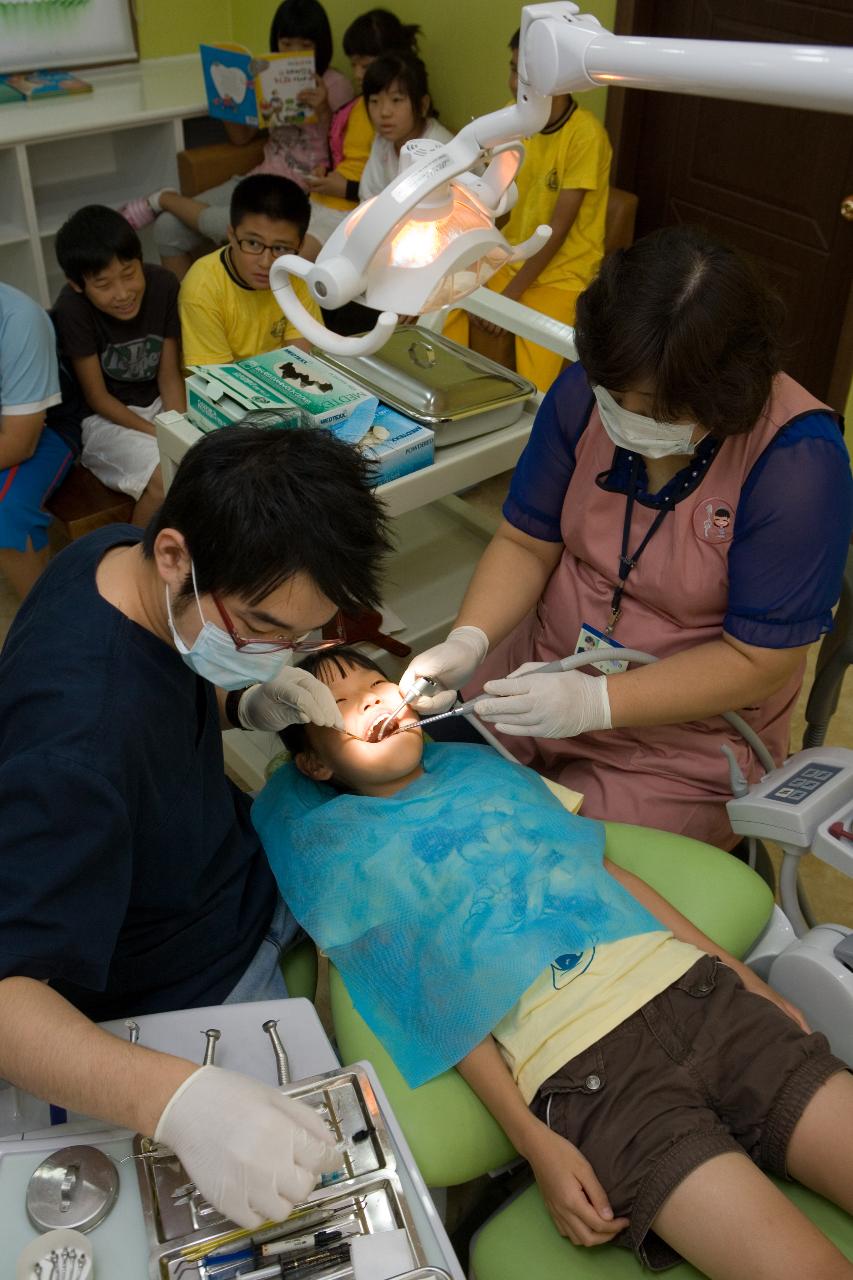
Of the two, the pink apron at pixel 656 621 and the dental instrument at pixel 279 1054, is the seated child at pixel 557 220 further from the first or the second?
the dental instrument at pixel 279 1054

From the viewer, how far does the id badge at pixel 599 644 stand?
69.5 inches

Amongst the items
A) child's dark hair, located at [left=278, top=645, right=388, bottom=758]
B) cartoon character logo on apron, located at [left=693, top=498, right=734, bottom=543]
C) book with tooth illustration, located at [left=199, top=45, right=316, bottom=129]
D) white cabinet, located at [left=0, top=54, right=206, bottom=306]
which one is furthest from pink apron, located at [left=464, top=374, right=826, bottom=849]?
white cabinet, located at [left=0, top=54, right=206, bottom=306]

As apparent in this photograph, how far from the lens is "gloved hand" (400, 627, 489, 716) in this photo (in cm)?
167

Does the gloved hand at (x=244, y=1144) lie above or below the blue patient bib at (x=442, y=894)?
above

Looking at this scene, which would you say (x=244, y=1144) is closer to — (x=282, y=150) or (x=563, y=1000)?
(x=563, y=1000)

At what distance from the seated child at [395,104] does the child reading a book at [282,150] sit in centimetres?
37

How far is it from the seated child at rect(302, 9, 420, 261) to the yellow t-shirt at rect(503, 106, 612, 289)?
0.73 meters

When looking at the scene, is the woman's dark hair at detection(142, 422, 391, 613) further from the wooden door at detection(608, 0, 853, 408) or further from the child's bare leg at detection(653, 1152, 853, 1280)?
the wooden door at detection(608, 0, 853, 408)

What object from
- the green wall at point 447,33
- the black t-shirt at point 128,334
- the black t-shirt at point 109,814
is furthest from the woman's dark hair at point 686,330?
the green wall at point 447,33

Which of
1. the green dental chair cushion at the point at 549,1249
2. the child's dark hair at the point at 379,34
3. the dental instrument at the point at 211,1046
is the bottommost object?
the green dental chair cushion at the point at 549,1249

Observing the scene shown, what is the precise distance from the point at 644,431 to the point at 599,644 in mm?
406

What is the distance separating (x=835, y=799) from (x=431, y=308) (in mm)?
854

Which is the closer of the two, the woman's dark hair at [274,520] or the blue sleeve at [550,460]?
the woman's dark hair at [274,520]

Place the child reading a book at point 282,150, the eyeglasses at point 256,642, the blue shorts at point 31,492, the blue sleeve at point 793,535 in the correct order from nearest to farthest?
the eyeglasses at point 256,642 → the blue sleeve at point 793,535 → the blue shorts at point 31,492 → the child reading a book at point 282,150
